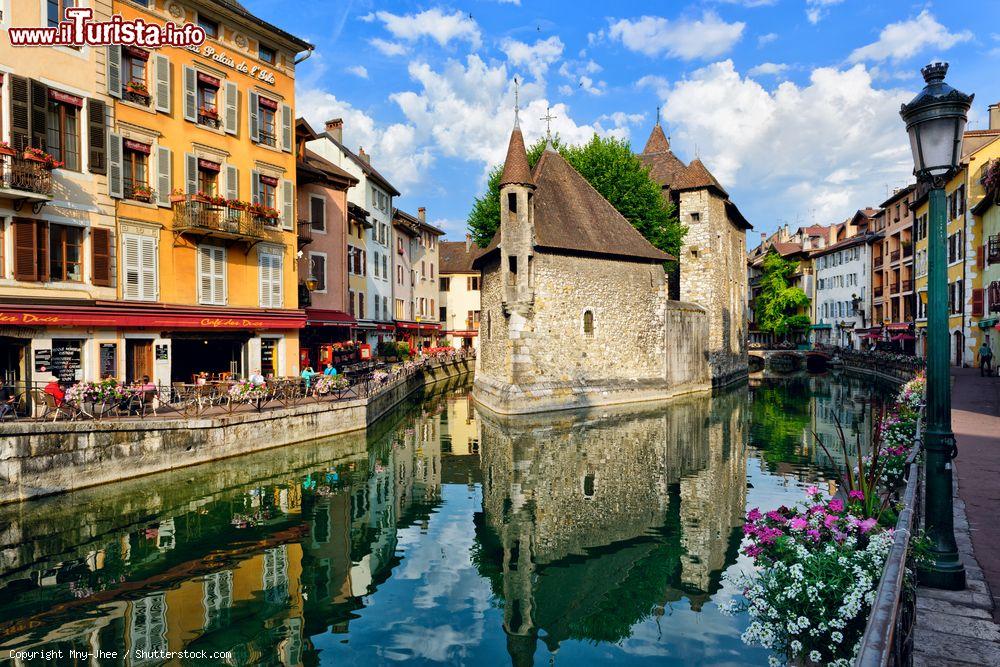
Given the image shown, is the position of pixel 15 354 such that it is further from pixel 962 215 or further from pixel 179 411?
Result: pixel 962 215

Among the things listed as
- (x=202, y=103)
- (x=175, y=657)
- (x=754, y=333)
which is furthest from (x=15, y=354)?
(x=754, y=333)

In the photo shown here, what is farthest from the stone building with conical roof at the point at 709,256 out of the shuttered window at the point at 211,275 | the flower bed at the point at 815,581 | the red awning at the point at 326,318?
the flower bed at the point at 815,581

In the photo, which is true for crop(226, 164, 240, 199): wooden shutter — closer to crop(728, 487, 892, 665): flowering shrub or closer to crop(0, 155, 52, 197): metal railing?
crop(0, 155, 52, 197): metal railing

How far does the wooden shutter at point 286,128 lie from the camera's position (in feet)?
69.7

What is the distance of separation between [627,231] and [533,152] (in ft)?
29.0

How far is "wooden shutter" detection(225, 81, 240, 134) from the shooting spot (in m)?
19.4

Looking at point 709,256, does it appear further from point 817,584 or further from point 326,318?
point 817,584

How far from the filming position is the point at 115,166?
54.2 ft

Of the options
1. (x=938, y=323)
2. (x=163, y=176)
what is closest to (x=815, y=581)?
(x=938, y=323)

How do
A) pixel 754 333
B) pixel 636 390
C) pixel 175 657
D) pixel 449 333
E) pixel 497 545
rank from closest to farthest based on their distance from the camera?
pixel 175 657
pixel 497 545
pixel 636 390
pixel 449 333
pixel 754 333

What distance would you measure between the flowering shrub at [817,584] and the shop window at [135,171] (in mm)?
18220

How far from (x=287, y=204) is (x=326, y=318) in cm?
547

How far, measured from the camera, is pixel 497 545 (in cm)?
1044

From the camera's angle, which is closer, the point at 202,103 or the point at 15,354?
the point at 15,354
